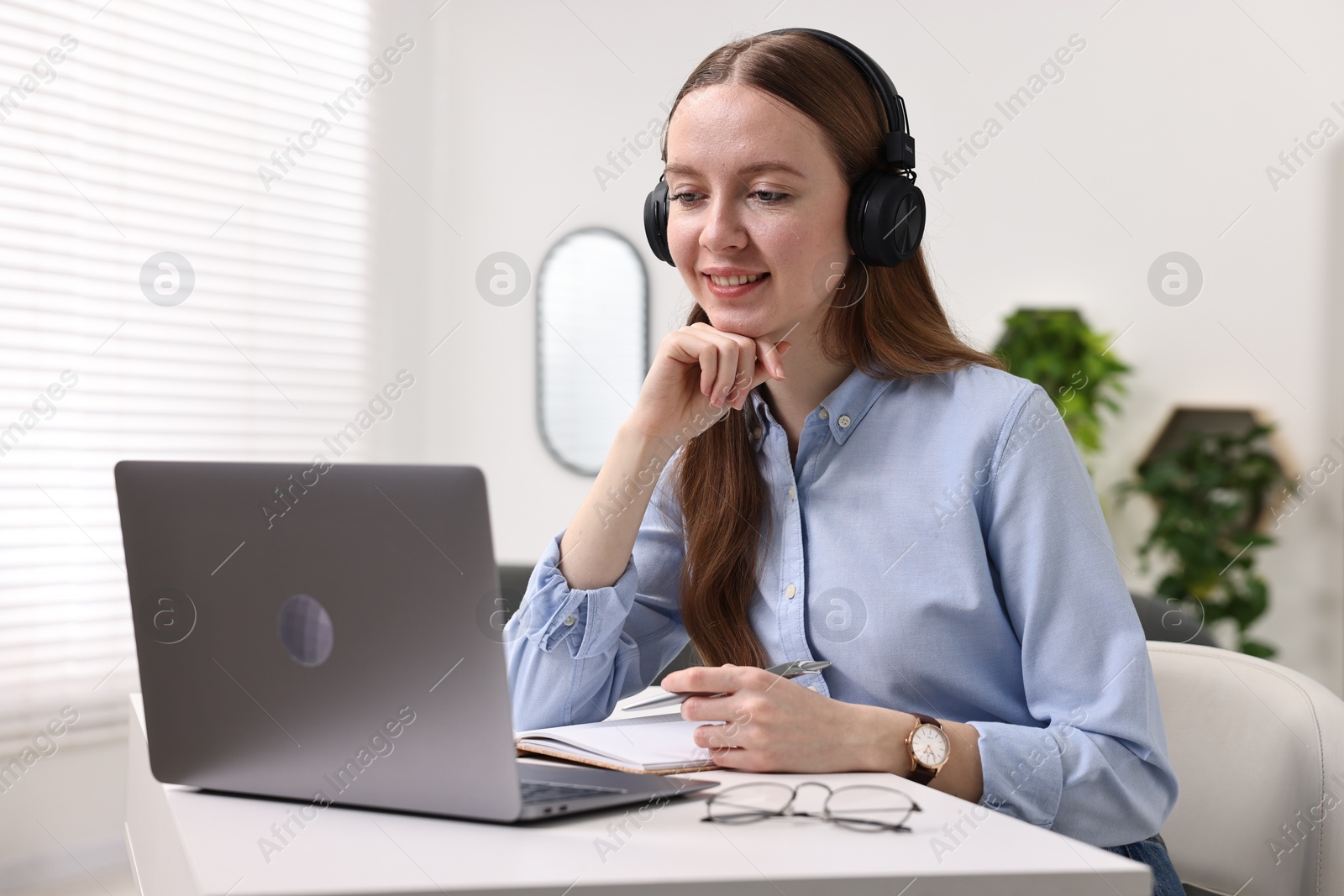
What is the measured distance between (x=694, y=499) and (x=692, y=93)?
51 centimetres

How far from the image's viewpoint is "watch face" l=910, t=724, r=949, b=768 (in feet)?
3.18

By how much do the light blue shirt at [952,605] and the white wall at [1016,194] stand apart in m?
2.34

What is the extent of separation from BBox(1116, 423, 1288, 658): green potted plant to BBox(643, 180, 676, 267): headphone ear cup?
90.6 inches

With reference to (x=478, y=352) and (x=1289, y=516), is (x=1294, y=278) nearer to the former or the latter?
(x=1289, y=516)

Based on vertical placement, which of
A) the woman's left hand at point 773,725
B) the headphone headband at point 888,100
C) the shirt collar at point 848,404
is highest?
the headphone headband at point 888,100

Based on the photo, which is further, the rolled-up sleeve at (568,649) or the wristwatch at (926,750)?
the rolled-up sleeve at (568,649)

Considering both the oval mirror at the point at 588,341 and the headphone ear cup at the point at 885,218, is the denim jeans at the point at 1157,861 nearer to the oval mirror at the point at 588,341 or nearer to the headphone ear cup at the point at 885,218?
the headphone ear cup at the point at 885,218

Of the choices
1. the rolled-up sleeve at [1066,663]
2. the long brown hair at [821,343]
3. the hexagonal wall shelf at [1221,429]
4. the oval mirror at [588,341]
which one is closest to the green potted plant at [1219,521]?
the hexagonal wall shelf at [1221,429]

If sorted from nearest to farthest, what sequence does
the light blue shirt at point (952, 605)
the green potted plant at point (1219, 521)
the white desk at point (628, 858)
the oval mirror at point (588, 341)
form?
the white desk at point (628, 858) → the light blue shirt at point (952, 605) → the green potted plant at point (1219, 521) → the oval mirror at point (588, 341)

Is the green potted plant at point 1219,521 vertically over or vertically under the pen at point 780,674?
over

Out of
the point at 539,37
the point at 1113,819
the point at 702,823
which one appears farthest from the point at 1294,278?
the point at 702,823

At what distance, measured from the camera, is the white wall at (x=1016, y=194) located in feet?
10.5

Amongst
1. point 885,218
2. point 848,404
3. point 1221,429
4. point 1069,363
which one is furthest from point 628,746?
point 1221,429

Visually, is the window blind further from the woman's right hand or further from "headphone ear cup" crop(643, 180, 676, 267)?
the woman's right hand
